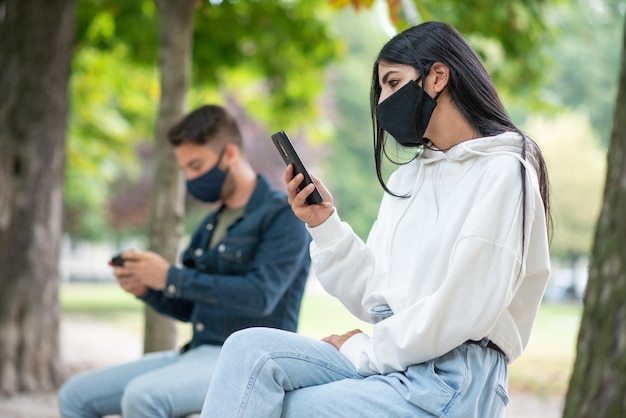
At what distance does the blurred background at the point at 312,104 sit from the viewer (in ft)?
28.9

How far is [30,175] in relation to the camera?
6570mm

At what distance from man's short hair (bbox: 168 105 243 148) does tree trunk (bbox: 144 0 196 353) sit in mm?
1011

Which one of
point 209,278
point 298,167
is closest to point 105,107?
point 209,278

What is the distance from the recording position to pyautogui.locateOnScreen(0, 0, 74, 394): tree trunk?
6.48 m

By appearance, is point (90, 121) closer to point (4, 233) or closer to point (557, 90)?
point (4, 233)

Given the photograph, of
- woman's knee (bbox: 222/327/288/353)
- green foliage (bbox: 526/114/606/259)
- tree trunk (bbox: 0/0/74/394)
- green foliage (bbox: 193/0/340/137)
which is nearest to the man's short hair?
woman's knee (bbox: 222/327/288/353)

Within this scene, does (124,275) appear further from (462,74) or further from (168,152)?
(462,74)

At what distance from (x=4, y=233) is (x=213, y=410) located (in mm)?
4604

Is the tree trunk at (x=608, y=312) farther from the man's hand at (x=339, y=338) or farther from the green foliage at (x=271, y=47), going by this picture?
the green foliage at (x=271, y=47)

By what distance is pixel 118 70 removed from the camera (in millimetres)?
12469

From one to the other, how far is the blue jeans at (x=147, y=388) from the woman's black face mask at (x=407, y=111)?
130cm

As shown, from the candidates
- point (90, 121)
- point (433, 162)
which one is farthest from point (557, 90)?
point (433, 162)

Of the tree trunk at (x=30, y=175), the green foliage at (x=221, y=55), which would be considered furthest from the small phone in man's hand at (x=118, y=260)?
the tree trunk at (x=30, y=175)

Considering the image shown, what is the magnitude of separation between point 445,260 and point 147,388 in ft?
4.60
